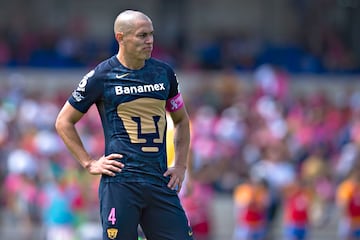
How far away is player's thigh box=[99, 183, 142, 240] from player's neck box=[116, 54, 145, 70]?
2.78ft

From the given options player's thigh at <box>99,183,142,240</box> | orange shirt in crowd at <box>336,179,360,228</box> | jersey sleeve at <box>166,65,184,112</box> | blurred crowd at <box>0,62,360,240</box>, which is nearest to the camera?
player's thigh at <box>99,183,142,240</box>

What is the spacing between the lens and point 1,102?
22.2 meters

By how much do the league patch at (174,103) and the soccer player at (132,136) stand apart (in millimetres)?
191

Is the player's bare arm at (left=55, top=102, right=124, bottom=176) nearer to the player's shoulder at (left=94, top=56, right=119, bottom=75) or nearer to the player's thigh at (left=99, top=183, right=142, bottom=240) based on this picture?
the player's thigh at (left=99, top=183, right=142, bottom=240)

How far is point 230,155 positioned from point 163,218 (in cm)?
1261

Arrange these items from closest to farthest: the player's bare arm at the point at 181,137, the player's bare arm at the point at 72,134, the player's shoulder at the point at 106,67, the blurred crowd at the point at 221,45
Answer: the player's shoulder at the point at 106,67
the player's bare arm at the point at 72,134
the player's bare arm at the point at 181,137
the blurred crowd at the point at 221,45

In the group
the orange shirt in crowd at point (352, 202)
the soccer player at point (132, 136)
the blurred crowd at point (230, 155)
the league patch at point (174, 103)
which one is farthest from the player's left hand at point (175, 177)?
the orange shirt in crowd at point (352, 202)

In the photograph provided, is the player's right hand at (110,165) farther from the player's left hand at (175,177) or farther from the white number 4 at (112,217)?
the player's left hand at (175,177)

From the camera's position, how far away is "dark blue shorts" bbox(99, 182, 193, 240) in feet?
25.7

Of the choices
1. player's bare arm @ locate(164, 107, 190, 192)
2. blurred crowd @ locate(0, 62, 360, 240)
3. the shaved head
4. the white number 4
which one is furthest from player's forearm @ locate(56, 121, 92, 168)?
blurred crowd @ locate(0, 62, 360, 240)

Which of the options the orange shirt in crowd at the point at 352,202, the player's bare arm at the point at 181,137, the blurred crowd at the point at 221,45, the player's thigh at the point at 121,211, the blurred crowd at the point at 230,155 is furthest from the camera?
the blurred crowd at the point at 221,45

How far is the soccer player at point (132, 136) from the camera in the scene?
7.85 metres

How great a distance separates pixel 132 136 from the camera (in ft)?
25.9

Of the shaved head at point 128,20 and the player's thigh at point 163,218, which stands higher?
the shaved head at point 128,20
